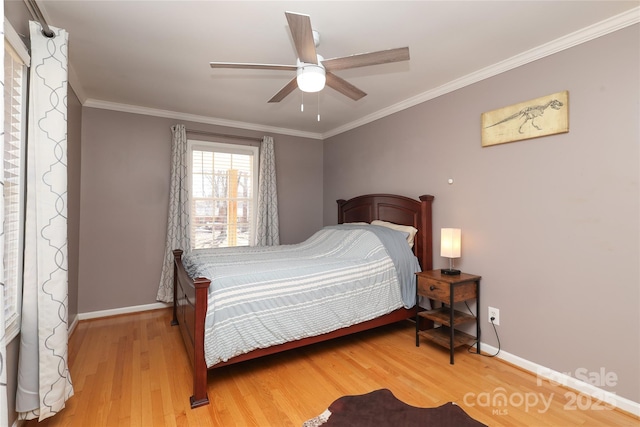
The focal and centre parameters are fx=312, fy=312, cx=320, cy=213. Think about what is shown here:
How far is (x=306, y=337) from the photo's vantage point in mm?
2475

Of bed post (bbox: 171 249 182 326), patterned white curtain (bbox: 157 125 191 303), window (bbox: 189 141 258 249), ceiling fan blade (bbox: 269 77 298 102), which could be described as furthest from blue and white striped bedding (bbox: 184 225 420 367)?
ceiling fan blade (bbox: 269 77 298 102)

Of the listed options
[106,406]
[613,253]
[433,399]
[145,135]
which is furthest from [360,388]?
[145,135]

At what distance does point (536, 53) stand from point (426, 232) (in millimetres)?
1737

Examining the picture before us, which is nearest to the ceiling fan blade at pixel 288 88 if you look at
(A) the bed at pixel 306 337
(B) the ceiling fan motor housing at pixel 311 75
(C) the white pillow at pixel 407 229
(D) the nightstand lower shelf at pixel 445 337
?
(B) the ceiling fan motor housing at pixel 311 75

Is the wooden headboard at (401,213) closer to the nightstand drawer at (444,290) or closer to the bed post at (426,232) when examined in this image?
the bed post at (426,232)

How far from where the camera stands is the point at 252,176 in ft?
14.9

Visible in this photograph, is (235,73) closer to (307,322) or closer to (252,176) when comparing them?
(252,176)

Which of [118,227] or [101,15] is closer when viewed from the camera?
[101,15]

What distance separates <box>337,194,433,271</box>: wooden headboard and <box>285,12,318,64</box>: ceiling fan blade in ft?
6.41

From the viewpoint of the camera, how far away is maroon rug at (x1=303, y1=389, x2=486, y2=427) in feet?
5.91

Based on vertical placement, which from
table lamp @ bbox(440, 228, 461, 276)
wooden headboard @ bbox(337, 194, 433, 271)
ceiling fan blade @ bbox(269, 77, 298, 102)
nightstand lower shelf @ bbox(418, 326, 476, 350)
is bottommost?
nightstand lower shelf @ bbox(418, 326, 476, 350)

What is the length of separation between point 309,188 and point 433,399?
3.47m

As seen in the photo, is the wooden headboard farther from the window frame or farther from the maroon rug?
the window frame

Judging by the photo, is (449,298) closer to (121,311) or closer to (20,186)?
(20,186)
